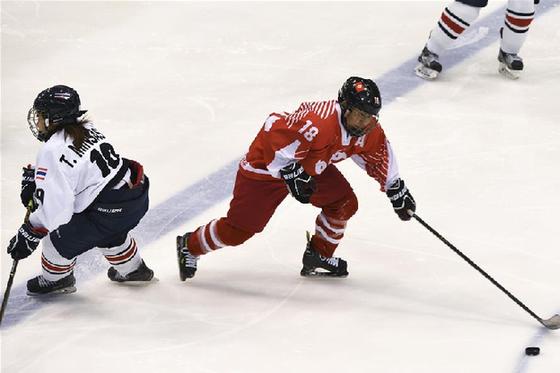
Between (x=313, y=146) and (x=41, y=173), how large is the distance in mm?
833

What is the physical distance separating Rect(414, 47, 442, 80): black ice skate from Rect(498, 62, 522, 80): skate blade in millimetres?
302

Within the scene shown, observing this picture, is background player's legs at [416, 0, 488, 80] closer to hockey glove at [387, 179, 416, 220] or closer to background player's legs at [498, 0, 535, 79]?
background player's legs at [498, 0, 535, 79]

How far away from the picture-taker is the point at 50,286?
381cm

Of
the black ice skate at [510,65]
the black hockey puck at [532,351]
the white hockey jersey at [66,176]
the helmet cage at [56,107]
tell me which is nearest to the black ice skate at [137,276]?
the white hockey jersey at [66,176]

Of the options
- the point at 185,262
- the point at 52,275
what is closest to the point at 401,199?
the point at 185,262

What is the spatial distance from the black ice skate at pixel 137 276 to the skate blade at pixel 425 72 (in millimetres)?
2113

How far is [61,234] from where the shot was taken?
3.66 meters

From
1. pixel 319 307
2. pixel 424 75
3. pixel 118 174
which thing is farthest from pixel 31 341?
pixel 424 75

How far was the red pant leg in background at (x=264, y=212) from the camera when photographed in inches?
147

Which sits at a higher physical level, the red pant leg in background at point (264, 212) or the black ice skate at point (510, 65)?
the red pant leg in background at point (264, 212)

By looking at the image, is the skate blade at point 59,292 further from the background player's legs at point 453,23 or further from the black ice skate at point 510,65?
the black ice skate at point 510,65

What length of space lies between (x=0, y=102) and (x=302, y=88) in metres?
1.41

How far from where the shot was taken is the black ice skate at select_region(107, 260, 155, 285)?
3867 millimetres

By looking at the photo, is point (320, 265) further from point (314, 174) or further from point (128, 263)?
point (128, 263)
